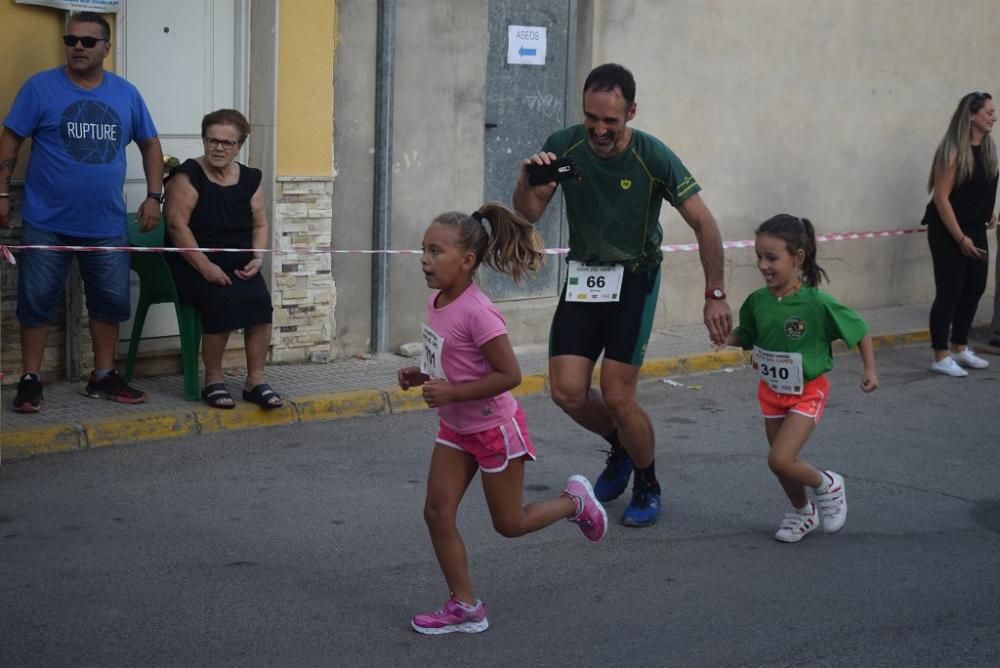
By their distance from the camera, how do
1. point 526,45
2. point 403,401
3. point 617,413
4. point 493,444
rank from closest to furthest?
1. point 493,444
2. point 617,413
3. point 403,401
4. point 526,45

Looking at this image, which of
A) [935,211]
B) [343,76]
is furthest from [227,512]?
[935,211]

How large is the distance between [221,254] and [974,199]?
532 centimetres

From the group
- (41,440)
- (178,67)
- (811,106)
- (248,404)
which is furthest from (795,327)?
Result: (811,106)

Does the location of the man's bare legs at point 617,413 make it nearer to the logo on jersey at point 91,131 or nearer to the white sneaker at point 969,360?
the logo on jersey at point 91,131

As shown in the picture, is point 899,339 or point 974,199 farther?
point 899,339

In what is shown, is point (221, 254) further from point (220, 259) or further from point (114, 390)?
point (114, 390)

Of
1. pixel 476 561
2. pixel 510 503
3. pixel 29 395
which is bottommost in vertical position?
pixel 476 561

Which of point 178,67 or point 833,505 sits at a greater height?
point 178,67

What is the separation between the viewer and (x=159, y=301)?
8609mm

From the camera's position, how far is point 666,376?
10.5m

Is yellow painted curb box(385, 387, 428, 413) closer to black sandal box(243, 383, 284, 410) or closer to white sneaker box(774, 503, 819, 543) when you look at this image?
black sandal box(243, 383, 284, 410)

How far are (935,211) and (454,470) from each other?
21.5 ft

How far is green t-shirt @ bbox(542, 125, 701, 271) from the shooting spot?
20.8ft

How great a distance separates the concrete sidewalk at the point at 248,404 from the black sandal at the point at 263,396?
0.04 meters
